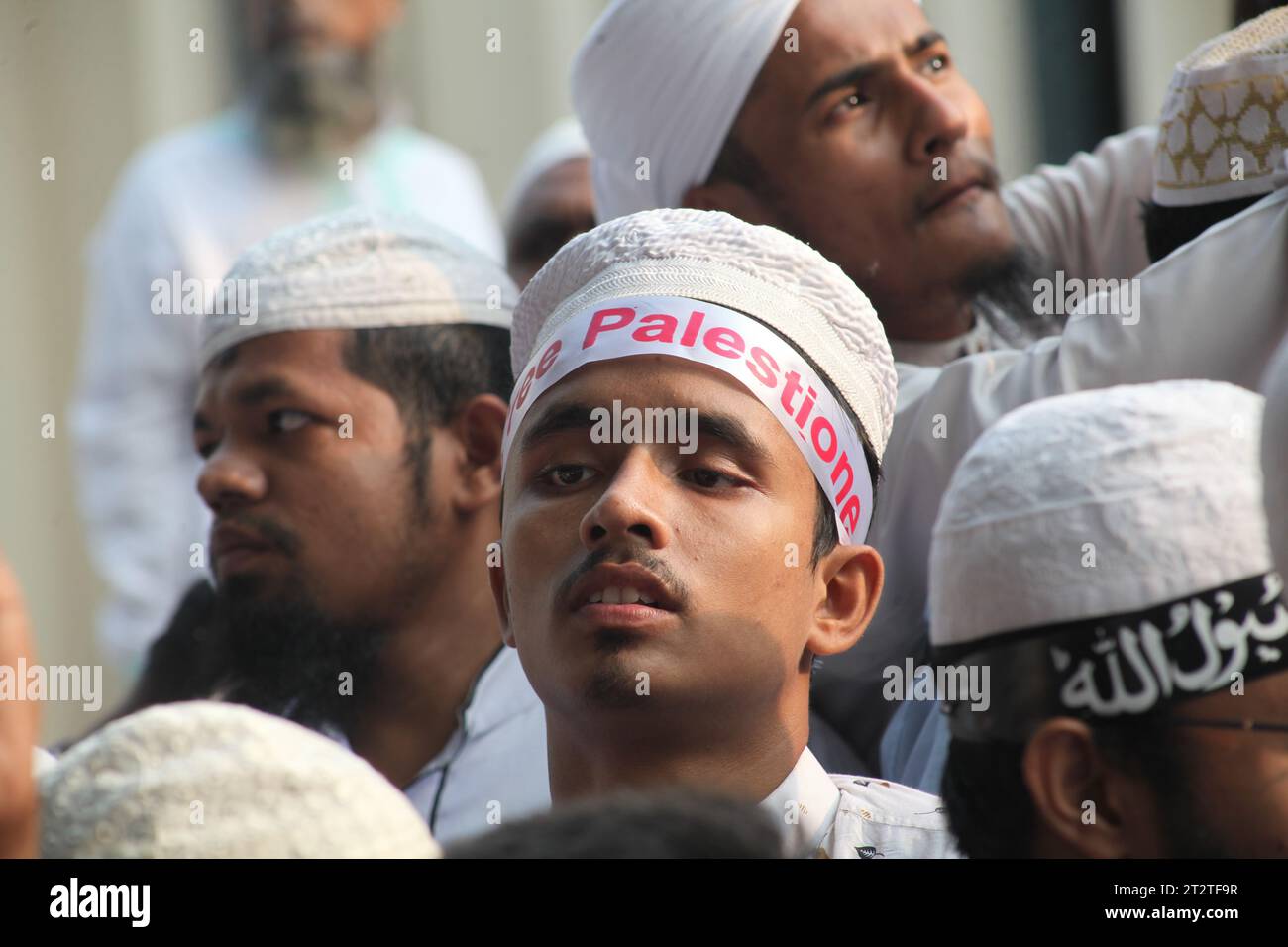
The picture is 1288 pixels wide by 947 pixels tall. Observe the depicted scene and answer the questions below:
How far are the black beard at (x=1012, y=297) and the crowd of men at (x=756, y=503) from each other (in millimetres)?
13

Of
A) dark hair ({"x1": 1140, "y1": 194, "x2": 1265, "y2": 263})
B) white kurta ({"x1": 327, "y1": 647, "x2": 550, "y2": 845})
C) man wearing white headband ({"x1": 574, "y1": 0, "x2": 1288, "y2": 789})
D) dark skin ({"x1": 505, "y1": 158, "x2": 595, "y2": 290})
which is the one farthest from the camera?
dark skin ({"x1": 505, "y1": 158, "x2": 595, "y2": 290})

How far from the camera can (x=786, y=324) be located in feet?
8.79

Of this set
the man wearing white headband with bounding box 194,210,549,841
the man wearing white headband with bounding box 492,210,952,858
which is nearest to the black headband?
the man wearing white headband with bounding box 492,210,952,858

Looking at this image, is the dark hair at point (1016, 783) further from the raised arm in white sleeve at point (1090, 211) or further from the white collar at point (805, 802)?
the raised arm in white sleeve at point (1090, 211)

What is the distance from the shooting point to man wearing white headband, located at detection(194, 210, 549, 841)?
3.38 meters

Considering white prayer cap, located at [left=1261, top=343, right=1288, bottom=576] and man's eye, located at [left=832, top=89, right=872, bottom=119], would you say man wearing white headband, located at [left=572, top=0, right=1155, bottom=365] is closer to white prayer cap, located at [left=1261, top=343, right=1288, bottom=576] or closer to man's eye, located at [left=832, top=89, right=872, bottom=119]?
man's eye, located at [left=832, top=89, right=872, bottom=119]

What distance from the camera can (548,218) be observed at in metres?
4.72

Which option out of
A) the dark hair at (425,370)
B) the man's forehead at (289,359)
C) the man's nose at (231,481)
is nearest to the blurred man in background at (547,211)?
the dark hair at (425,370)

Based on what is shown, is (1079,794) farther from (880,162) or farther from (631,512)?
(880,162)

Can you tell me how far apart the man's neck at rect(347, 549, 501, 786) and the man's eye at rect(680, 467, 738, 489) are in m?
1.01

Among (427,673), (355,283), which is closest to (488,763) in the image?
(427,673)

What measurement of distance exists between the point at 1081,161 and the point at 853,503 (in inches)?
64.9
